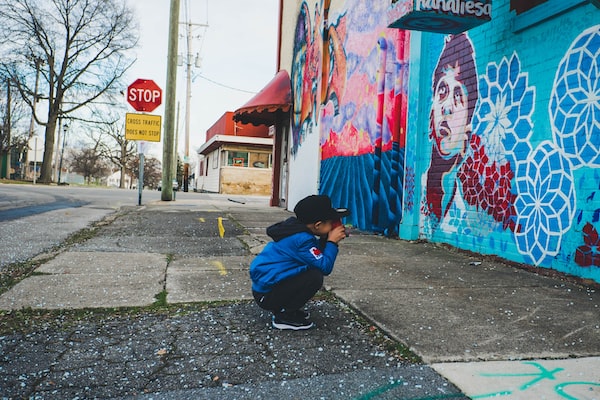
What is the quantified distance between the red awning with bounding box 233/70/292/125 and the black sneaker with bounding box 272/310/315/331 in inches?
403

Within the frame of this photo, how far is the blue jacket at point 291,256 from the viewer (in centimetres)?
273

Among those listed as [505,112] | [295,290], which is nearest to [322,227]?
[295,290]

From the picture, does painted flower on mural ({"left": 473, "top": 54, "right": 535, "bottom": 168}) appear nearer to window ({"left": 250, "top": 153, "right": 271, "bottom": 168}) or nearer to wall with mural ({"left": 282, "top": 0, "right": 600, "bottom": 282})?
wall with mural ({"left": 282, "top": 0, "right": 600, "bottom": 282})

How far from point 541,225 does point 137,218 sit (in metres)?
6.55

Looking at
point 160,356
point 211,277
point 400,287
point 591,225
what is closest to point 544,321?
point 400,287

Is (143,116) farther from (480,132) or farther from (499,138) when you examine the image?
(499,138)

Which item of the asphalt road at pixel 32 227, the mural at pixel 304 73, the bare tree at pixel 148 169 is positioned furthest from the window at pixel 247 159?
the bare tree at pixel 148 169

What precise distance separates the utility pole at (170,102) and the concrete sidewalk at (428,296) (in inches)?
281

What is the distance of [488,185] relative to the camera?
207 inches

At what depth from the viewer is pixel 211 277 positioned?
13.5ft

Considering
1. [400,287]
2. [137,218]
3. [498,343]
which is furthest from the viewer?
[137,218]

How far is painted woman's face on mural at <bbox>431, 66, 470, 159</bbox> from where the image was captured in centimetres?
575

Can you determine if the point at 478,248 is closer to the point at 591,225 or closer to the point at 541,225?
the point at 541,225

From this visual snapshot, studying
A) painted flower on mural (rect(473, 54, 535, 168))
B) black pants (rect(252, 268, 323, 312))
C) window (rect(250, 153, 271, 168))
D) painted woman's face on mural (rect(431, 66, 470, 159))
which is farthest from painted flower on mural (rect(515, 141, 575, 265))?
window (rect(250, 153, 271, 168))
